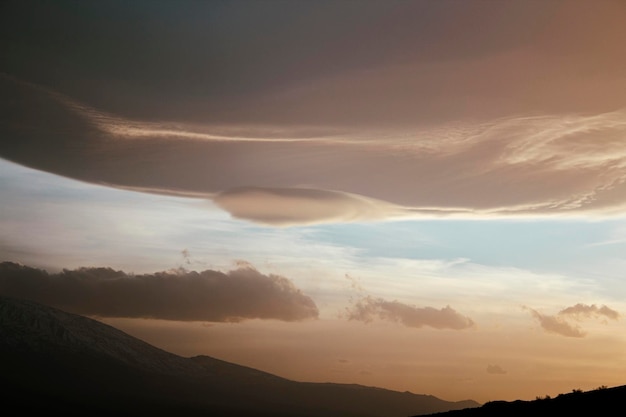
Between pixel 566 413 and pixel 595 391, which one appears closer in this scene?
pixel 566 413

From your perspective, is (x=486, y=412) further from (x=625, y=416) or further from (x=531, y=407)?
(x=625, y=416)

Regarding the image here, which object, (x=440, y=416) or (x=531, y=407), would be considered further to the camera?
(x=440, y=416)

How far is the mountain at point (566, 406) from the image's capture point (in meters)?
55.3

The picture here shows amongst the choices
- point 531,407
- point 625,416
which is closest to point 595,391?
point 531,407

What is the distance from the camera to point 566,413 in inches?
2235

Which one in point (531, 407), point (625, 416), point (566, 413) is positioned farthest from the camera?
point (531, 407)

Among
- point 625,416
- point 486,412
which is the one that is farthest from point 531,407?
point 625,416

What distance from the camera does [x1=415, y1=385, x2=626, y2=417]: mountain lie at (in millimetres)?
55281

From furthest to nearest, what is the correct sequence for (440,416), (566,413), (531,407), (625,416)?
(440,416), (531,407), (566,413), (625,416)

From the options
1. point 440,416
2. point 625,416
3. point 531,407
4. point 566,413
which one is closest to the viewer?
point 625,416

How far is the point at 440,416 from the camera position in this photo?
71875 millimetres

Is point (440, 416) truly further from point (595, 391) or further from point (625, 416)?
point (625, 416)

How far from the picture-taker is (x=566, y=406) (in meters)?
58.9

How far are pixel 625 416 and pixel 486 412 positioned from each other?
1558 cm
